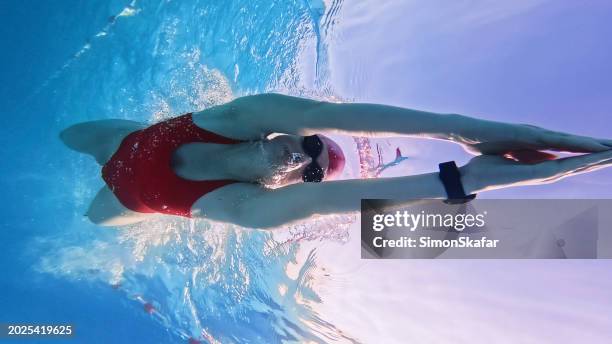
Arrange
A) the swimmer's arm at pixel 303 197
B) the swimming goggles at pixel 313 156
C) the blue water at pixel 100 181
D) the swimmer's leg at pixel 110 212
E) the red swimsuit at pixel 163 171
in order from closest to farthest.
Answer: the swimmer's arm at pixel 303 197 → the red swimsuit at pixel 163 171 → the swimming goggles at pixel 313 156 → the swimmer's leg at pixel 110 212 → the blue water at pixel 100 181

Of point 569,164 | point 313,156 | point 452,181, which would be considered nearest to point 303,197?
point 452,181

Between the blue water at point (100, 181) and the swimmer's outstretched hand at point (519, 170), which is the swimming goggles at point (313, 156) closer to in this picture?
the swimmer's outstretched hand at point (519, 170)

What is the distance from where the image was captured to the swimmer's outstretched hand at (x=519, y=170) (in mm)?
1622

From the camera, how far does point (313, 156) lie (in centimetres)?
296

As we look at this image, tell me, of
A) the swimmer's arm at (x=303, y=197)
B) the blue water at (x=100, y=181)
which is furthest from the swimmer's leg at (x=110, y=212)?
the blue water at (x=100, y=181)

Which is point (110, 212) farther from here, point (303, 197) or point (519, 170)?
point (519, 170)

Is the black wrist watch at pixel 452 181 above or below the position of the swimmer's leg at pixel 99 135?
below

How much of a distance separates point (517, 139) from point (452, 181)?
38 centimetres

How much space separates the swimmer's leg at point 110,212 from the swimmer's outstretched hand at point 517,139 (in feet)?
9.27

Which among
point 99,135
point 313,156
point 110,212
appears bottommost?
point 110,212

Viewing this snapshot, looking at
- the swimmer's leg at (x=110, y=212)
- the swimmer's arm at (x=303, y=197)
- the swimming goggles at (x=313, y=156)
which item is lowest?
the swimmer's arm at (x=303, y=197)

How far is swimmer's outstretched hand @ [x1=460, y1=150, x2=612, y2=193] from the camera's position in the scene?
162 cm

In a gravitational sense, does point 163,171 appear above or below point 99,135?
below

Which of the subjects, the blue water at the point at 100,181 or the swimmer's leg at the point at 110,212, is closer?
the swimmer's leg at the point at 110,212
